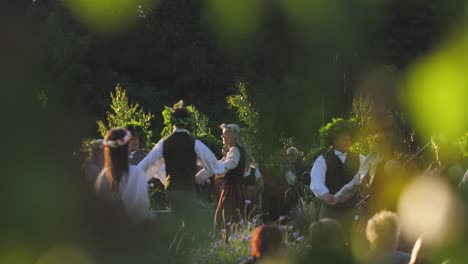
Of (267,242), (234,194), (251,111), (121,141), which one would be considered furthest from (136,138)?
(251,111)

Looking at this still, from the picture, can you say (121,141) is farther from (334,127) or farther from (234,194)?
(234,194)

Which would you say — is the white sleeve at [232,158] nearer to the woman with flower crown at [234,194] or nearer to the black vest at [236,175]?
the woman with flower crown at [234,194]

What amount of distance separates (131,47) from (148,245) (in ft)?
0.53

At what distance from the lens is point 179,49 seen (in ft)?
1.95

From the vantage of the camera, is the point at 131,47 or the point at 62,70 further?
the point at 131,47

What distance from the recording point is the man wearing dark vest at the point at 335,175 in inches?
261

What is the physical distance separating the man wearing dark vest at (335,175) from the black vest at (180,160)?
1.06m

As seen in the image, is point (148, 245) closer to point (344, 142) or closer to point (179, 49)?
point (179, 49)

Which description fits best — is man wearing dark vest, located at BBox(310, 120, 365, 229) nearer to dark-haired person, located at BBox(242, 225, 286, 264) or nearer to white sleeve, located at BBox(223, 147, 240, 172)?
white sleeve, located at BBox(223, 147, 240, 172)

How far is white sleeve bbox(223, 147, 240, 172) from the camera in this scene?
317 inches

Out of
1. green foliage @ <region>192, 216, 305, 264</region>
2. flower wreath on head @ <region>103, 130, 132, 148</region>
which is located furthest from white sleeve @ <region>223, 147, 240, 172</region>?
flower wreath on head @ <region>103, 130, 132, 148</region>

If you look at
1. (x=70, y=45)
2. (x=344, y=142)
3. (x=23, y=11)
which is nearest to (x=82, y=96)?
(x=70, y=45)

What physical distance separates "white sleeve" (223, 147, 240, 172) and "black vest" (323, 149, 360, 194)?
4.84ft

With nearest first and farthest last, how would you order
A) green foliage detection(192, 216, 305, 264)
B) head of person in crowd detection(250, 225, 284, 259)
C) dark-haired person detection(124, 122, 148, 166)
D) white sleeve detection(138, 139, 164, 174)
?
head of person in crowd detection(250, 225, 284, 259), green foliage detection(192, 216, 305, 264), white sleeve detection(138, 139, 164, 174), dark-haired person detection(124, 122, 148, 166)
